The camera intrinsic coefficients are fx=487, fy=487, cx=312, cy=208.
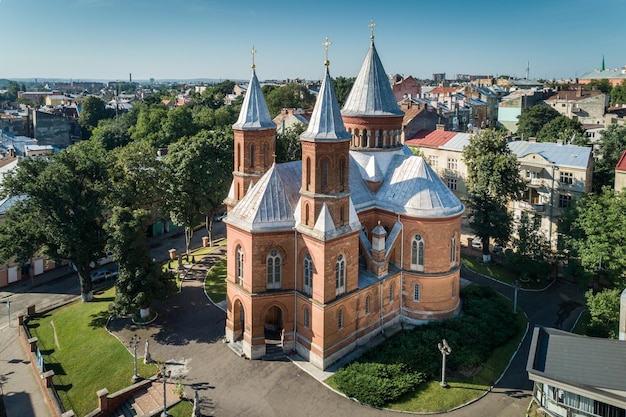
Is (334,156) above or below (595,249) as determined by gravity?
above

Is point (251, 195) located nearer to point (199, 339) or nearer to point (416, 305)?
point (199, 339)

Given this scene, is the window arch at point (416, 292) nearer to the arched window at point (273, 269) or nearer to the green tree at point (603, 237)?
the arched window at point (273, 269)

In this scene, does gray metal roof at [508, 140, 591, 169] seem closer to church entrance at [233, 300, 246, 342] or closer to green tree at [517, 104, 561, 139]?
church entrance at [233, 300, 246, 342]

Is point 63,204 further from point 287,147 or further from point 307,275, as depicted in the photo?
point 287,147

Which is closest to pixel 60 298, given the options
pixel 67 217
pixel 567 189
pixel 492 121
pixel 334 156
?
pixel 67 217

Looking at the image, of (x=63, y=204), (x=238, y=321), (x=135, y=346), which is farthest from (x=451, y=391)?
(x=63, y=204)

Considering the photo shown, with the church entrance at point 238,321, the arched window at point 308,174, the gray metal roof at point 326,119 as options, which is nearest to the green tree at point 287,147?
the church entrance at point 238,321

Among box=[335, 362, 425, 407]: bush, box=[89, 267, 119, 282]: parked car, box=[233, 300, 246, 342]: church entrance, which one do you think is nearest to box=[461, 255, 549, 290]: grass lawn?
box=[335, 362, 425, 407]: bush
